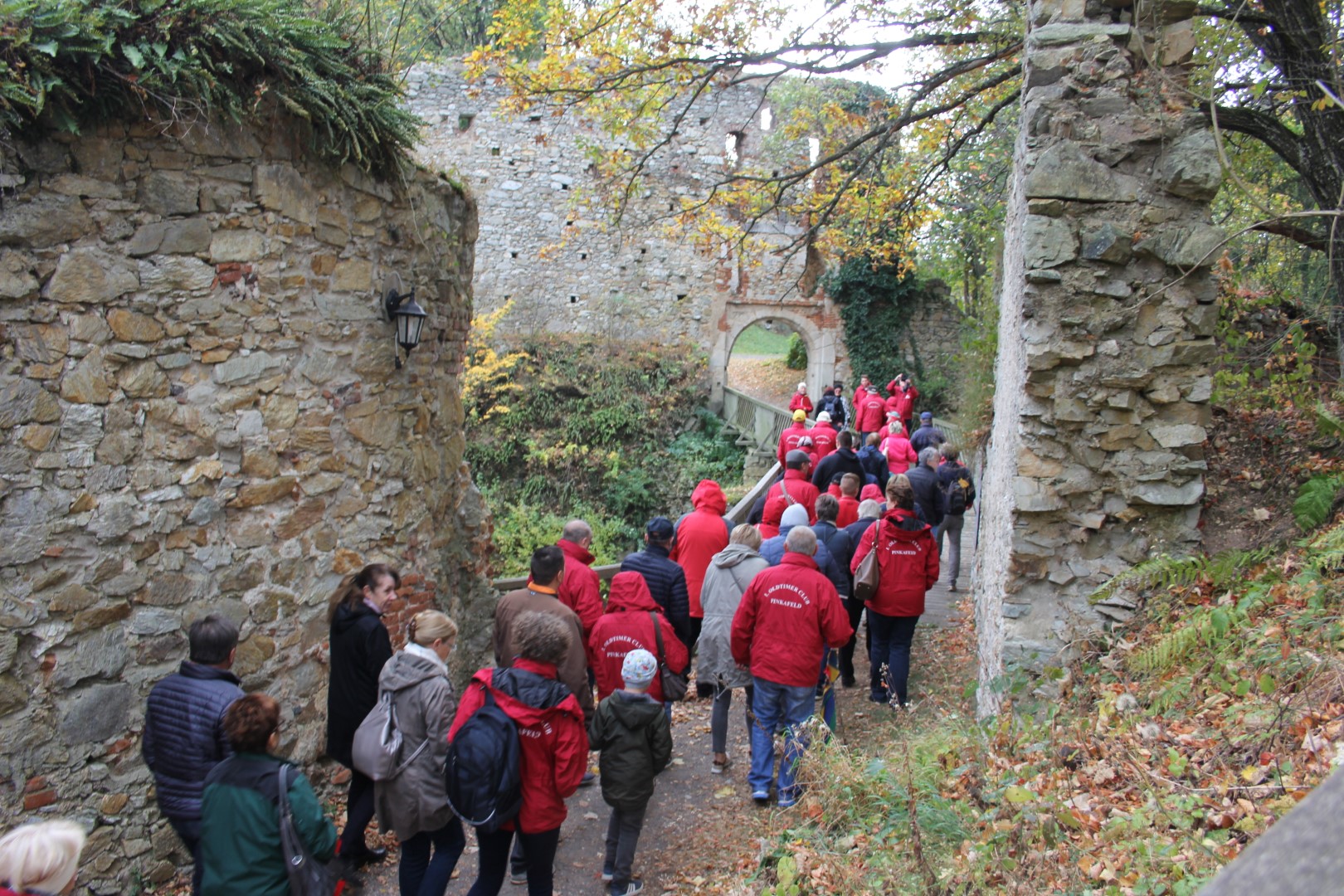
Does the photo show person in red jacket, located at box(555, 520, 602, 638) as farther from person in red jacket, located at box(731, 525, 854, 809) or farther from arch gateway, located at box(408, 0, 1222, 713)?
arch gateway, located at box(408, 0, 1222, 713)

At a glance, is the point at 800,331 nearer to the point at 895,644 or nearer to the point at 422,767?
the point at 895,644

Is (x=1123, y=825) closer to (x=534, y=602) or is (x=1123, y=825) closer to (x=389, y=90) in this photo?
(x=534, y=602)

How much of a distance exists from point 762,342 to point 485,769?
31.6m

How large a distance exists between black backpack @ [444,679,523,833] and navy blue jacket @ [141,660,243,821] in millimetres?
913

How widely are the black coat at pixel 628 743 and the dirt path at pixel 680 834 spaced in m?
0.68

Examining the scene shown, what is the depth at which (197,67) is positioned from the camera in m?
4.05

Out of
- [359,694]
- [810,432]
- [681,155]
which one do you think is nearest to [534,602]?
[359,694]

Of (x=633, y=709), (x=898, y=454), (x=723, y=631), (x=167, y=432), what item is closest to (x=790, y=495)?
(x=723, y=631)

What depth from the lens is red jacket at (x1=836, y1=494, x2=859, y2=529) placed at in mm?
7691

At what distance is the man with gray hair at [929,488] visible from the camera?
8.59 meters

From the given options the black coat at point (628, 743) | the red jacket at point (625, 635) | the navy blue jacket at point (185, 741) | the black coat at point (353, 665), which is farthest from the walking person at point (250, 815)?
the red jacket at point (625, 635)

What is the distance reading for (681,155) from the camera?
2041cm

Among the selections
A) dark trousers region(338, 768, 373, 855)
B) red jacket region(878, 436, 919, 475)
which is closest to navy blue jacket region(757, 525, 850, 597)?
dark trousers region(338, 768, 373, 855)

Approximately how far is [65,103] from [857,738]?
584cm
